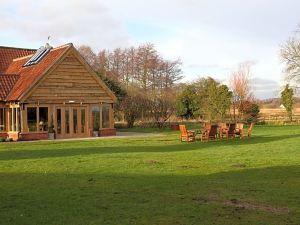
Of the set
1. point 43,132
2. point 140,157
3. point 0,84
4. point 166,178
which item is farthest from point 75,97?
point 166,178

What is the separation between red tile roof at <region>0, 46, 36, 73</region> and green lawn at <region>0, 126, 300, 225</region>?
24.2 meters

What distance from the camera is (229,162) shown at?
15.1 metres

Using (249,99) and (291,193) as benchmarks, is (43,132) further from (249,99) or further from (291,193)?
(249,99)

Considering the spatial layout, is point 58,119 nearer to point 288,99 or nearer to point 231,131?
point 231,131

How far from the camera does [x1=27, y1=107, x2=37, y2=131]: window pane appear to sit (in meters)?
30.9

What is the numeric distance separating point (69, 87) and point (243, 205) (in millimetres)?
25590

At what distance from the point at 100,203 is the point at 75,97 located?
80.9ft

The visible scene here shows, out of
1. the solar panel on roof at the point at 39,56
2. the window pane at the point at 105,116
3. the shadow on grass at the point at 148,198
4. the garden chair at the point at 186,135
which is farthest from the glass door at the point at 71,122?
the shadow on grass at the point at 148,198

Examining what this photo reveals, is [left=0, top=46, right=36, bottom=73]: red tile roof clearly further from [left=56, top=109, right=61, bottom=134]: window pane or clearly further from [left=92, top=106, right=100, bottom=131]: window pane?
[left=92, top=106, right=100, bottom=131]: window pane

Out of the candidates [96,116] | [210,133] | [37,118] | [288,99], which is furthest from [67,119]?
[288,99]

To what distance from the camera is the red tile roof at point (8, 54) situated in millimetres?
39219

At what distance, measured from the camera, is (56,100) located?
31859mm

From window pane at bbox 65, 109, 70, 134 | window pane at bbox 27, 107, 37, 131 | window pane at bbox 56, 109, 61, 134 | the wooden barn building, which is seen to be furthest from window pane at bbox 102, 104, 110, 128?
window pane at bbox 27, 107, 37, 131

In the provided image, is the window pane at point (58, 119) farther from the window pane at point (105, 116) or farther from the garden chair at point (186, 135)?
the garden chair at point (186, 135)
